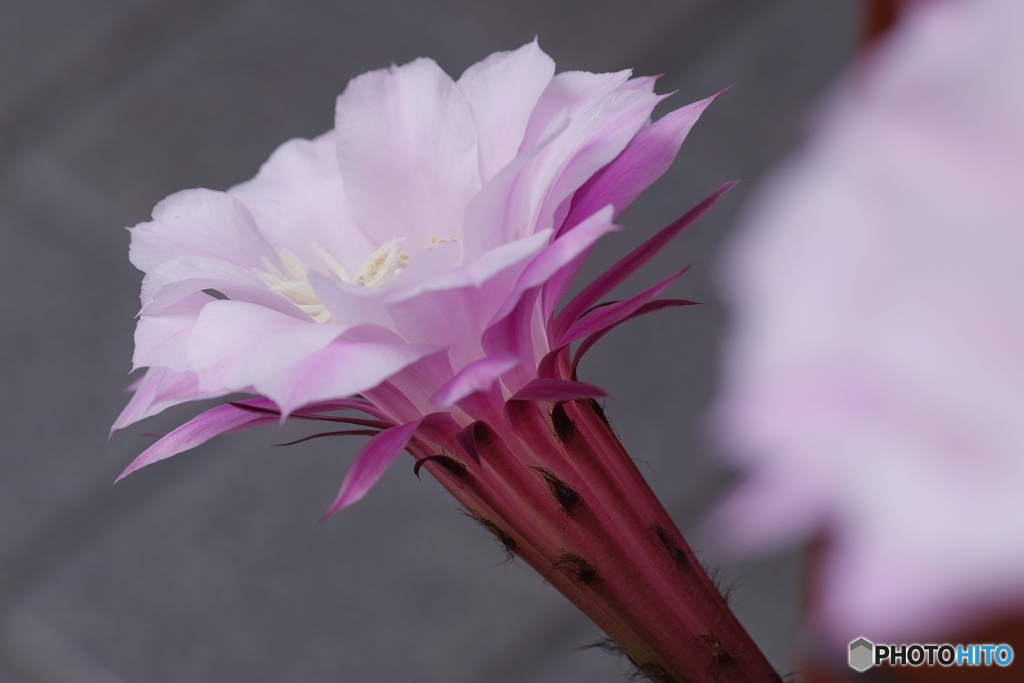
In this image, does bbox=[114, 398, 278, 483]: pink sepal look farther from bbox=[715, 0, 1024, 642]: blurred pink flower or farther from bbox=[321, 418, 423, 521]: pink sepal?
bbox=[715, 0, 1024, 642]: blurred pink flower

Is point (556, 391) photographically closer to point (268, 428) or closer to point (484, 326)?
point (484, 326)

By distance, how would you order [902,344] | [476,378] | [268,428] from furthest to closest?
[268,428]
[476,378]
[902,344]

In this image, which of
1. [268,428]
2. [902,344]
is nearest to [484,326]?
[902,344]

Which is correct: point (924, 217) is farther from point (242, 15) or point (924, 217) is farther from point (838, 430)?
point (242, 15)

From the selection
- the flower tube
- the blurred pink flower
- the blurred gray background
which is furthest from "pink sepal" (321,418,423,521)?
the blurred gray background

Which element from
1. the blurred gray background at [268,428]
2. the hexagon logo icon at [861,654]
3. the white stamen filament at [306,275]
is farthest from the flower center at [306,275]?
the blurred gray background at [268,428]
